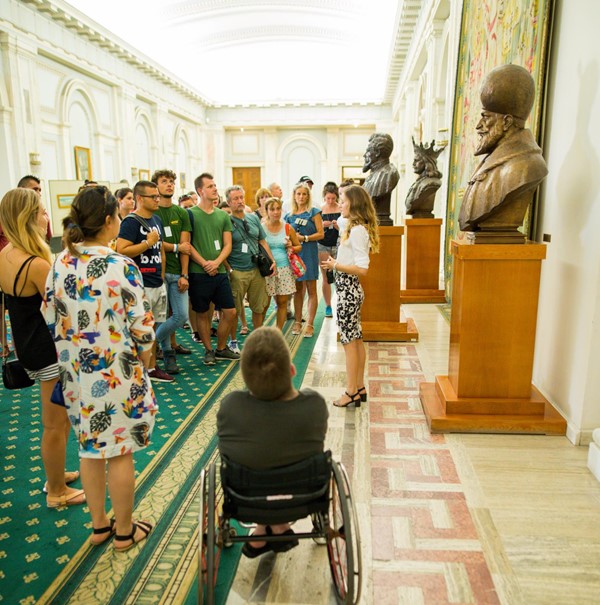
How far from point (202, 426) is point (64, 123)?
36.0 feet

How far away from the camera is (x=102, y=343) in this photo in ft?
7.47

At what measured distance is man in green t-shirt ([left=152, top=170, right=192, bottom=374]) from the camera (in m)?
5.05

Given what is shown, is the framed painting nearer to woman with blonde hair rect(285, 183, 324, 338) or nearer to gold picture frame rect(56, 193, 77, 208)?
woman with blonde hair rect(285, 183, 324, 338)

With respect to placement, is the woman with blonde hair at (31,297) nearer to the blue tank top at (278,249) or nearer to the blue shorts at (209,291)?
the blue shorts at (209,291)

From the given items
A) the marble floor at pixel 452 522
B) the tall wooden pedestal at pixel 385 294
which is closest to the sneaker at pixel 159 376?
the marble floor at pixel 452 522

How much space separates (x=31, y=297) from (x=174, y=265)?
2436 mm

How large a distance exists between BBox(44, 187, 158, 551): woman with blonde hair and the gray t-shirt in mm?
623

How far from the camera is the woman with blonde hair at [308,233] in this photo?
631cm

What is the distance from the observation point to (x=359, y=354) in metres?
4.07

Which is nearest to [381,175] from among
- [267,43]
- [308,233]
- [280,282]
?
[308,233]

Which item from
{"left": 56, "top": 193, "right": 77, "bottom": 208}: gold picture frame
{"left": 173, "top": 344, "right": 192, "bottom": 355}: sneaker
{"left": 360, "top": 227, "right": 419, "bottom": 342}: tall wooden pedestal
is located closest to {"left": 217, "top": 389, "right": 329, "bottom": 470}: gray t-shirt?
{"left": 173, "top": 344, "right": 192, "bottom": 355}: sneaker

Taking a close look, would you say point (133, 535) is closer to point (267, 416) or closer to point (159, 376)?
point (267, 416)

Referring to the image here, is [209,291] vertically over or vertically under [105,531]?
over

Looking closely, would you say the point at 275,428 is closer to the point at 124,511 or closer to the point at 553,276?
the point at 124,511
